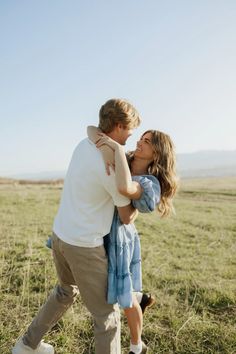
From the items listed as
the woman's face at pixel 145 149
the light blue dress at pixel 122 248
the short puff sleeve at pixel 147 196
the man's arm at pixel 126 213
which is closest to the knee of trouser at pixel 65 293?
the light blue dress at pixel 122 248

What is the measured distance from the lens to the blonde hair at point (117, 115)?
9.48ft

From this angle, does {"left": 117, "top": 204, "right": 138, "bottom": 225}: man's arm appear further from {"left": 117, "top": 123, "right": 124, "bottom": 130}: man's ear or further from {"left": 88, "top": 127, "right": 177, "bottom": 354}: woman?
{"left": 117, "top": 123, "right": 124, "bottom": 130}: man's ear

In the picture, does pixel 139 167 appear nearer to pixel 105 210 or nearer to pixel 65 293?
pixel 105 210

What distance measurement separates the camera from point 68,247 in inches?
117

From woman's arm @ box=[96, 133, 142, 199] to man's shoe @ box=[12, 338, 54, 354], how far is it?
1798mm

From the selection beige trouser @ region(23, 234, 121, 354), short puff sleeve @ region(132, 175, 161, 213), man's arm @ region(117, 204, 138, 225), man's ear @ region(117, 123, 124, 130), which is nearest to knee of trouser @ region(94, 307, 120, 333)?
beige trouser @ region(23, 234, 121, 354)

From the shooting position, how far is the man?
2.87m

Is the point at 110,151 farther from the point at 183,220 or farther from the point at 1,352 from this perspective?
the point at 183,220

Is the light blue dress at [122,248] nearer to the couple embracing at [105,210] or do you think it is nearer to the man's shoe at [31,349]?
the couple embracing at [105,210]

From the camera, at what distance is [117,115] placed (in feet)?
9.51

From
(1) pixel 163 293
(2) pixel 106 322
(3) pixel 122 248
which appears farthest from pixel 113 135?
(1) pixel 163 293

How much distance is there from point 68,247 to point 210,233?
8.27 meters

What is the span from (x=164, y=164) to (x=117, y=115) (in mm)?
600

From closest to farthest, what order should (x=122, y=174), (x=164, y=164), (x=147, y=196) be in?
(x=122, y=174) < (x=147, y=196) < (x=164, y=164)
